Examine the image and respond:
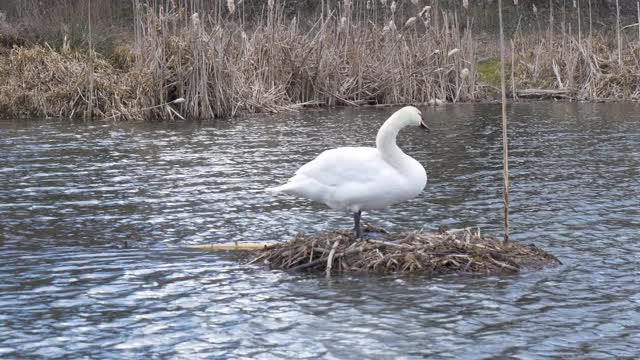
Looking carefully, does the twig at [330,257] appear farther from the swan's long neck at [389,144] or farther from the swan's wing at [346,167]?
the swan's long neck at [389,144]

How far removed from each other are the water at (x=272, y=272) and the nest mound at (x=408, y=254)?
0.83 ft

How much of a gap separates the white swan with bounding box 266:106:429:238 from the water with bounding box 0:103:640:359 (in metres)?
0.90

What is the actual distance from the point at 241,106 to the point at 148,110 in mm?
2871

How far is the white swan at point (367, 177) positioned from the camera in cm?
1028

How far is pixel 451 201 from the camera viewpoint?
14633 millimetres

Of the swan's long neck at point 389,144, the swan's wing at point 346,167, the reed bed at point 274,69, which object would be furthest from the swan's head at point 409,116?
the reed bed at point 274,69

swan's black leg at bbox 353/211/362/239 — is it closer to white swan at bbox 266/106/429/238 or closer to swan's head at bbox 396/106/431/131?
white swan at bbox 266/106/429/238

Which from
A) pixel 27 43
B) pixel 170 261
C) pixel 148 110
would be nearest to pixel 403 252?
pixel 170 261

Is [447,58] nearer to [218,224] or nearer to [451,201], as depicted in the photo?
[451,201]

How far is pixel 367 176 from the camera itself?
34.1 feet

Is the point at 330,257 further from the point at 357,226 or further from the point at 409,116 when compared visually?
the point at 409,116

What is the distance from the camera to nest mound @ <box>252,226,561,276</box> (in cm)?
1014

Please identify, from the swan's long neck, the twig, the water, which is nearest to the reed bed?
the water

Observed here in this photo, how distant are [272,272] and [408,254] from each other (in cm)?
143
